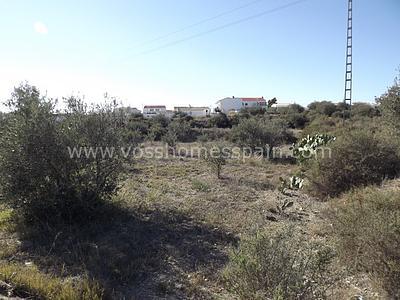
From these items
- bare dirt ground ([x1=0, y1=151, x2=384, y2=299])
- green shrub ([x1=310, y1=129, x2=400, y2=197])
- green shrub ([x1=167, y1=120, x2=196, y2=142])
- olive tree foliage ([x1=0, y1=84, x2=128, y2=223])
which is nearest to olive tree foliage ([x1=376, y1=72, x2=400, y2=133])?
green shrub ([x1=310, y1=129, x2=400, y2=197])

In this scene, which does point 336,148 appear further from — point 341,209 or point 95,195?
point 95,195

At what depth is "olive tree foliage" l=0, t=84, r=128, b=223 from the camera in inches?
226

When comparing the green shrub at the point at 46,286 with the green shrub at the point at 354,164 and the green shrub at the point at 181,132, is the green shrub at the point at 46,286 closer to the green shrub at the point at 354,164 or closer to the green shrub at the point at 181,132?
the green shrub at the point at 354,164

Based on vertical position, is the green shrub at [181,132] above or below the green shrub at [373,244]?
above

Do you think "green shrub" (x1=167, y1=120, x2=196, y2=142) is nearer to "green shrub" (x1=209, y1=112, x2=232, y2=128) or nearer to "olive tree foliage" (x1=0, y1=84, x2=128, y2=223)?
"green shrub" (x1=209, y1=112, x2=232, y2=128)

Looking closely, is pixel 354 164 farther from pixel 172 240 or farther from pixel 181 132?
pixel 181 132

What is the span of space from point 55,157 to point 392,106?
31.0ft

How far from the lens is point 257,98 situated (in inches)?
2913

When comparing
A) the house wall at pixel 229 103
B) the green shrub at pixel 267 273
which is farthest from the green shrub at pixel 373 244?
the house wall at pixel 229 103

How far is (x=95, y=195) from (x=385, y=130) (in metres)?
8.62

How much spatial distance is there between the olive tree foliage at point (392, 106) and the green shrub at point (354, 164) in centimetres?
152

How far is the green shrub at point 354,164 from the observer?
28.1ft

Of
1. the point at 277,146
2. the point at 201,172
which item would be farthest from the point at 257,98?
the point at 201,172

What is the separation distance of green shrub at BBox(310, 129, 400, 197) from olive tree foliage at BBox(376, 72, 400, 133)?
1.52 meters
